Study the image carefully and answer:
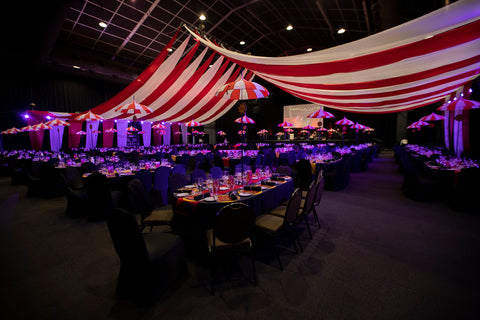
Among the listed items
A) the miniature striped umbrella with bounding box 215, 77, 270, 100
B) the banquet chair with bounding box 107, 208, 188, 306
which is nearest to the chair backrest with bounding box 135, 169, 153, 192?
the miniature striped umbrella with bounding box 215, 77, 270, 100

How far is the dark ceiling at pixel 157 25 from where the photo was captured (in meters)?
8.02

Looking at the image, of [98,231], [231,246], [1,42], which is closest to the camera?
[231,246]

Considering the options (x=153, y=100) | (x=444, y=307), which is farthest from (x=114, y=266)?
(x=153, y=100)

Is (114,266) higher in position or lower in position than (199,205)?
lower

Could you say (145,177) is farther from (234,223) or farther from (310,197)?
(310,197)

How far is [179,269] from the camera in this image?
2287 mm

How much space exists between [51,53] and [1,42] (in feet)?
5.99

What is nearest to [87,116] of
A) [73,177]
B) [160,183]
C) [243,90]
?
[73,177]

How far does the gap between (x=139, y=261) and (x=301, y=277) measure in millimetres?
→ 1669

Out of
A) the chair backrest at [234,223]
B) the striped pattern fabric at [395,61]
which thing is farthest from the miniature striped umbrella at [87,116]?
the chair backrest at [234,223]

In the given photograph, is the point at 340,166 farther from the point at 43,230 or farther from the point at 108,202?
the point at 43,230

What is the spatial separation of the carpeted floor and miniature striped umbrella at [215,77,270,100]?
93.9 inches

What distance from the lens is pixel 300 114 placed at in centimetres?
2114

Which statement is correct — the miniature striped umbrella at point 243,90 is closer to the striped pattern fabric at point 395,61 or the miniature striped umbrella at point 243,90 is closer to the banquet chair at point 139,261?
the striped pattern fabric at point 395,61
